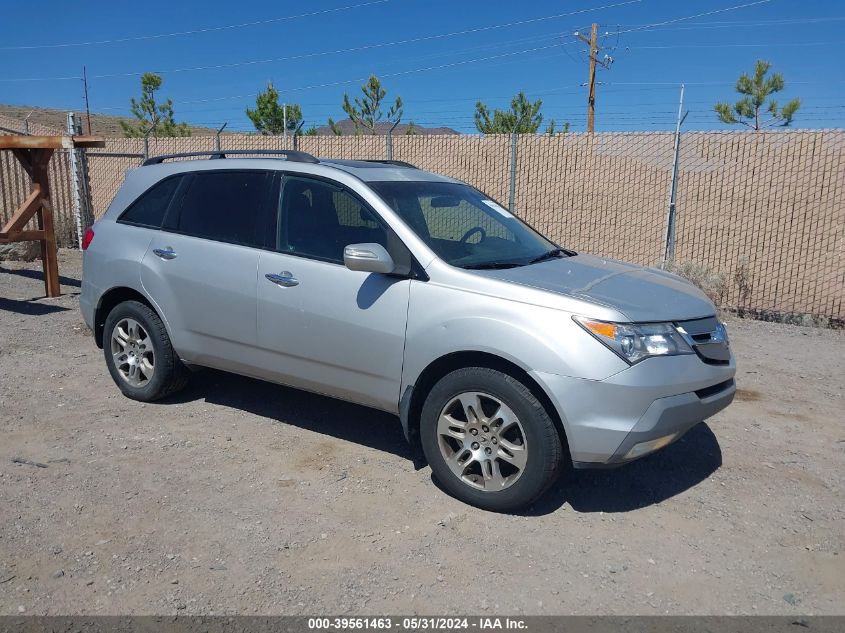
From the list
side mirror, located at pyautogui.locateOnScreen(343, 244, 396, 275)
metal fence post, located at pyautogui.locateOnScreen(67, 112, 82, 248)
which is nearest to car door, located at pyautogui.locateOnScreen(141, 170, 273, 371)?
side mirror, located at pyautogui.locateOnScreen(343, 244, 396, 275)

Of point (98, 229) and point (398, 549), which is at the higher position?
point (98, 229)

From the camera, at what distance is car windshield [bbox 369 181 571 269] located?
4.48 meters

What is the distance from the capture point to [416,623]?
10.2 ft

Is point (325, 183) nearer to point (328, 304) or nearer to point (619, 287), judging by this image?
point (328, 304)

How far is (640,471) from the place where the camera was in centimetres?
467

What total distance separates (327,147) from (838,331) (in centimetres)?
937

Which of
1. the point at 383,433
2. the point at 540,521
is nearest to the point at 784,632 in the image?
the point at 540,521

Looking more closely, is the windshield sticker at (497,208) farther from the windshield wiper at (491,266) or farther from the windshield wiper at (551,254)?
the windshield wiper at (491,266)

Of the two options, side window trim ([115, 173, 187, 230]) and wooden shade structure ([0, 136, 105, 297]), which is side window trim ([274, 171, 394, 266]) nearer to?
side window trim ([115, 173, 187, 230])

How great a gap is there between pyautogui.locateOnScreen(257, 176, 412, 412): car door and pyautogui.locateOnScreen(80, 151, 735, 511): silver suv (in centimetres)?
1

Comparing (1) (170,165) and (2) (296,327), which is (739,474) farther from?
(1) (170,165)

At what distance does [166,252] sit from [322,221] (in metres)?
1.31

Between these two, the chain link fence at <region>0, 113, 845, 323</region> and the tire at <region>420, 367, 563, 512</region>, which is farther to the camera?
the chain link fence at <region>0, 113, 845, 323</region>

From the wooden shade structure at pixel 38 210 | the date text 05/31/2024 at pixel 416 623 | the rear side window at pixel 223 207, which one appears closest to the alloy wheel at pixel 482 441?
the date text 05/31/2024 at pixel 416 623
